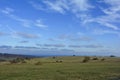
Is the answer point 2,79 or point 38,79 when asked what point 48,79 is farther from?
point 2,79

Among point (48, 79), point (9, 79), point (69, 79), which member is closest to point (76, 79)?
point (69, 79)

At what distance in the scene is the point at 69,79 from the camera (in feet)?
135

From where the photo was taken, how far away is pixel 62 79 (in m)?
41.1

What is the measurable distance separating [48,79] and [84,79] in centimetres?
504

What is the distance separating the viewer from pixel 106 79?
133 ft

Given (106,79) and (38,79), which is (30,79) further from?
(106,79)

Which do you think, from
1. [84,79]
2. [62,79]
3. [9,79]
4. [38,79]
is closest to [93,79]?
[84,79]

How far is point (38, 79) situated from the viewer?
41.6 metres

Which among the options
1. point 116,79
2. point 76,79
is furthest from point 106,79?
point 76,79

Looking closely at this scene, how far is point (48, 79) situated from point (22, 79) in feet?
12.0

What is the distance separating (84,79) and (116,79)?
4402 millimetres

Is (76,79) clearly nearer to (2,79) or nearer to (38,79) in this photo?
(38,79)

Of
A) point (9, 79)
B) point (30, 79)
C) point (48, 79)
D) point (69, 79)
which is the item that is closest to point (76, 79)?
point (69, 79)

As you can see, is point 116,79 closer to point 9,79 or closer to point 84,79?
point 84,79
